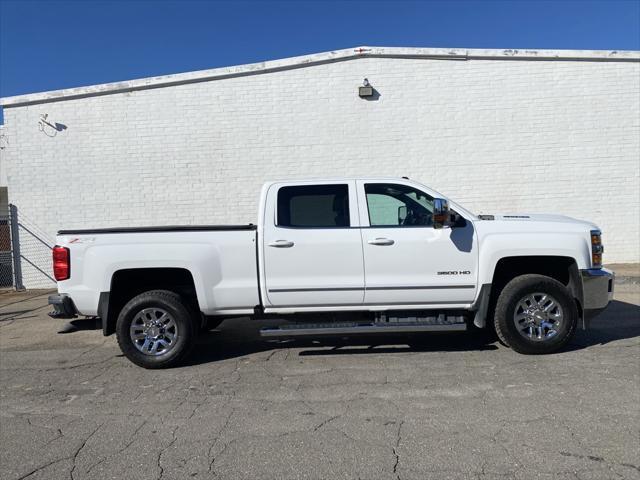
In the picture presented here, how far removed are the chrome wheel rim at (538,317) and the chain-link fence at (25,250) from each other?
10688mm

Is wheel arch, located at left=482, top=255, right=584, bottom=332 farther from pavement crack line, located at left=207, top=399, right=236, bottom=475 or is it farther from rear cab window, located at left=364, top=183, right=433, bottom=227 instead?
pavement crack line, located at left=207, top=399, right=236, bottom=475

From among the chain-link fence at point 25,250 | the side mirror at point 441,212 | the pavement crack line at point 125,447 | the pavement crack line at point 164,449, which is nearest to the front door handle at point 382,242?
the side mirror at point 441,212

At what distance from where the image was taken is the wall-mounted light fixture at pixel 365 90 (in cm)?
1153

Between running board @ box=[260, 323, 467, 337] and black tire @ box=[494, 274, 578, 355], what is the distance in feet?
1.49

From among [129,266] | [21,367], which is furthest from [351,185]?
[21,367]

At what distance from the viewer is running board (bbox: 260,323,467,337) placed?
550cm

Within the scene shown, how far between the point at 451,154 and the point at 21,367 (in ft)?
31.3

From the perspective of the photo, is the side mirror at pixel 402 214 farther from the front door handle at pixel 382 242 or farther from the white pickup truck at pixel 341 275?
the front door handle at pixel 382 242

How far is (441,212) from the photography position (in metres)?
5.25

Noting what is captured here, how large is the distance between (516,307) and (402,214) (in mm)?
1621

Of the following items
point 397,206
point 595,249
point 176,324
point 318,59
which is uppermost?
point 318,59

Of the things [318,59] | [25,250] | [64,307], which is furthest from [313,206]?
[25,250]

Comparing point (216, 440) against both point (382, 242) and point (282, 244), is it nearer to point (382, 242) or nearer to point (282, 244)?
Answer: point (282, 244)

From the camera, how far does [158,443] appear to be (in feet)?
12.3
